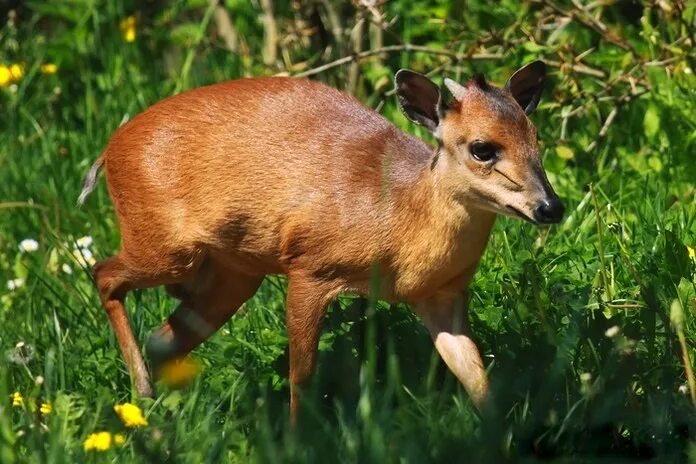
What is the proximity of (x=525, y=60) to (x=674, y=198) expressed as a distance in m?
0.84

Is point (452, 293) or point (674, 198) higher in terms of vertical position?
point (452, 293)

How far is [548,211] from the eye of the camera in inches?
147

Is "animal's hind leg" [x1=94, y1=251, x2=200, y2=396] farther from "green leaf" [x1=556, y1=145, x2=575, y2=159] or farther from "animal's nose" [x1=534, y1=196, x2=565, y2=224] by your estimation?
"green leaf" [x1=556, y1=145, x2=575, y2=159]

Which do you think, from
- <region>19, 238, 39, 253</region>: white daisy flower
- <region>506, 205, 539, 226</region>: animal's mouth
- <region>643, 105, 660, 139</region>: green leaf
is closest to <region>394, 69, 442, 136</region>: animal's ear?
<region>506, 205, 539, 226</region>: animal's mouth

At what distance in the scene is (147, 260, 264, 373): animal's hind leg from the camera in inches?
189

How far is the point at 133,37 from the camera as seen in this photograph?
7.50 metres

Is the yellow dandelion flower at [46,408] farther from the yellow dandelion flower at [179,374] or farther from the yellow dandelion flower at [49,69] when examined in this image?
the yellow dandelion flower at [49,69]

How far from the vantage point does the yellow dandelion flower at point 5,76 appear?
22.9ft

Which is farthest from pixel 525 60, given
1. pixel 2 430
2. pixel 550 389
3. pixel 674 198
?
pixel 2 430

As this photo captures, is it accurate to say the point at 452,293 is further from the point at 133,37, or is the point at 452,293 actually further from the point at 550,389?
the point at 133,37

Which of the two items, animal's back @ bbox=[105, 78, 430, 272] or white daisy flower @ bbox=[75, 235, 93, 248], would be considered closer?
animal's back @ bbox=[105, 78, 430, 272]

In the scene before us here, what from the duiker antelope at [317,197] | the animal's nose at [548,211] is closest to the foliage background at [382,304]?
the duiker antelope at [317,197]

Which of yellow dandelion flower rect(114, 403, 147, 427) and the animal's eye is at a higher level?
the animal's eye

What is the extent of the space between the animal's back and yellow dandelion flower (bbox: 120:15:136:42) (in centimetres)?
287
